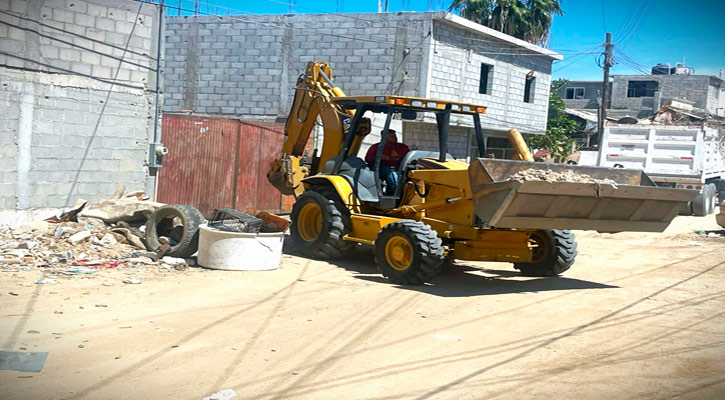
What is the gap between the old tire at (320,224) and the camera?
11.1 m

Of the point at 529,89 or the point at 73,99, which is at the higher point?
the point at 529,89

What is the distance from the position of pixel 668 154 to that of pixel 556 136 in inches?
467

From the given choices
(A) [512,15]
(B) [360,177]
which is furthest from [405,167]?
(A) [512,15]

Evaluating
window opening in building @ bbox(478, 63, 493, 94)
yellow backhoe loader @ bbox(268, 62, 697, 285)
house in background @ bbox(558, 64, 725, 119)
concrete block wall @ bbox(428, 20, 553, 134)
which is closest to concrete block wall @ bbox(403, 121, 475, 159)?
concrete block wall @ bbox(428, 20, 553, 134)

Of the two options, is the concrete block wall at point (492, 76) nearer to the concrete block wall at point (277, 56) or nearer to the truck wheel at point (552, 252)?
the concrete block wall at point (277, 56)

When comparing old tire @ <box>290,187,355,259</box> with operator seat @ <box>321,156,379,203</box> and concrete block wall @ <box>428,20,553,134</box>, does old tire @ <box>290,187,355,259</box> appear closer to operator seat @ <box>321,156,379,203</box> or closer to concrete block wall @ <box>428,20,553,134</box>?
operator seat @ <box>321,156,379,203</box>

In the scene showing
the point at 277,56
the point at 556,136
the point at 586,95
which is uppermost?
the point at 586,95

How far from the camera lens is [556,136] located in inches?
1332

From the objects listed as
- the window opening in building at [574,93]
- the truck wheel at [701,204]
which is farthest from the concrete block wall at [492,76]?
the window opening in building at [574,93]

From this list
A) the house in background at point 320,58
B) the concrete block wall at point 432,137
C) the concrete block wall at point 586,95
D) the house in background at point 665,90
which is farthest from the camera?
the concrete block wall at point 586,95

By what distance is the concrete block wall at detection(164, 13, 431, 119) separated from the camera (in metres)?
22.8

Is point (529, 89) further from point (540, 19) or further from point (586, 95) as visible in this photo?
point (586, 95)

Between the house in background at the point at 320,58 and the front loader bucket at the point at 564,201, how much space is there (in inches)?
522

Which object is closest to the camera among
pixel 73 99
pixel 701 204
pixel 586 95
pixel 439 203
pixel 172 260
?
pixel 439 203
